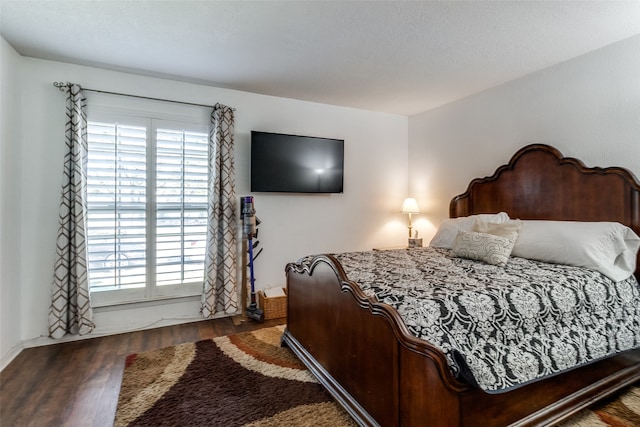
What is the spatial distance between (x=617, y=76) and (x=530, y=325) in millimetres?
2234

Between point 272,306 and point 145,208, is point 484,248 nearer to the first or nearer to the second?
point 272,306

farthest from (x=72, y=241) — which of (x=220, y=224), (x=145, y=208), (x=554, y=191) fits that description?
(x=554, y=191)

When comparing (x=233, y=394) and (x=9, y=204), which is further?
(x=9, y=204)

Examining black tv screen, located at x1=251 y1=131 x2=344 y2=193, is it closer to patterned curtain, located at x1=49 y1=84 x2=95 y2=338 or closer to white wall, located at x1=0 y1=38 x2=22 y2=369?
patterned curtain, located at x1=49 y1=84 x2=95 y2=338

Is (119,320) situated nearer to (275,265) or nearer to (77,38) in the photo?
(275,265)

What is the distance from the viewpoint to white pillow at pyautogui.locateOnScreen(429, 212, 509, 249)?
2938mm

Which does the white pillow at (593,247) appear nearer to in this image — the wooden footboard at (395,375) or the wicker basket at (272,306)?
the wooden footboard at (395,375)

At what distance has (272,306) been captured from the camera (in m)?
3.34

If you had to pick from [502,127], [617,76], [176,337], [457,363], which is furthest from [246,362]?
[617,76]

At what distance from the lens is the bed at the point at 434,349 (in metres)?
1.28

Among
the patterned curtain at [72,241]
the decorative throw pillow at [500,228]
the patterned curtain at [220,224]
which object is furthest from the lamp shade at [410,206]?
the patterned curtain at [72,241]

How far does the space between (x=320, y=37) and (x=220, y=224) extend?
79.2 inches

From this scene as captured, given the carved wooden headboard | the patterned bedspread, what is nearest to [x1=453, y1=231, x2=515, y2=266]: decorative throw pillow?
the patterned bedspread

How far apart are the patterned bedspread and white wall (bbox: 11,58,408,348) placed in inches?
64.8
